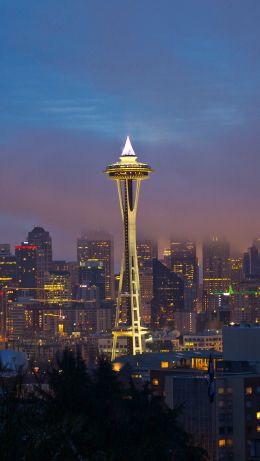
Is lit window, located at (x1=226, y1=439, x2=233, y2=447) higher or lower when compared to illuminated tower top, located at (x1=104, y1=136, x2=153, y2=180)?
lower

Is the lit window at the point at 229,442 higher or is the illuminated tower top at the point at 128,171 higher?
the illuminated tower top at the point at 128,171

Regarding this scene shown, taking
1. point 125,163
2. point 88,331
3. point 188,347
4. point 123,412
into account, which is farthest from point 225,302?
point 123,412

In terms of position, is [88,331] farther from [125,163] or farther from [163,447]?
[163,447]

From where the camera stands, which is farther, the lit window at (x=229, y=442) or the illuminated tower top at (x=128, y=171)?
the illuminated tower top at (x=128, y=171)

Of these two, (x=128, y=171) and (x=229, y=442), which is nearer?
(x=229, y=442)

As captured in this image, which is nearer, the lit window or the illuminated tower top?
the lit window

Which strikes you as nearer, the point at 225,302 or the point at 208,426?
the point at 208,426

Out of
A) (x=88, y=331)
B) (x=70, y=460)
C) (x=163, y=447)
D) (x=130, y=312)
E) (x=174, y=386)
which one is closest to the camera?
(x=70, y=460)

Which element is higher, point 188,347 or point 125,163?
point 125,163

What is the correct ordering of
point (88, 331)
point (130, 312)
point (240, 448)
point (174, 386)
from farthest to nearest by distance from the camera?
point (88, 331) → point (130, 312) → point (174, 386) → point (240, 448)

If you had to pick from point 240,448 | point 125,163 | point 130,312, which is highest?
point 125,163

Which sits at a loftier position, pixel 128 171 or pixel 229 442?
pixel 128 171
